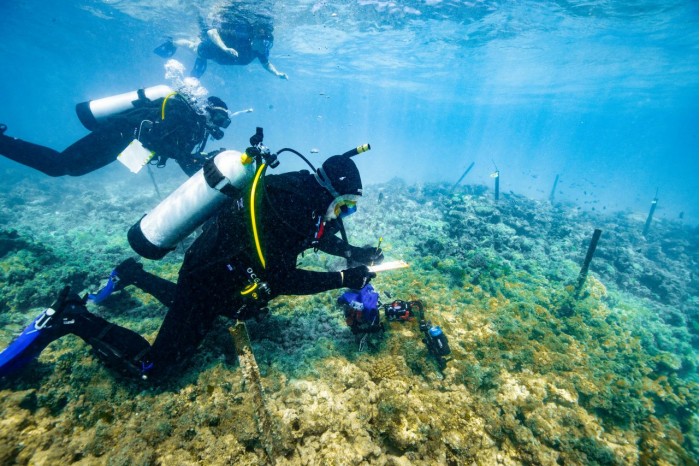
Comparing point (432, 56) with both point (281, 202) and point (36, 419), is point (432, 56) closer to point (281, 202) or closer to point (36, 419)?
point (281, 202)

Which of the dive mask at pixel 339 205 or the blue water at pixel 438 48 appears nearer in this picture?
the dive mask at pixel 339 205

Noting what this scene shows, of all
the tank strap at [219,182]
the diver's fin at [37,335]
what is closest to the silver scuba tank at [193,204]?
the tank strap at [219,182]

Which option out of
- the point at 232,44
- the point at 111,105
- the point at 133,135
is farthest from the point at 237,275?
the point at 232,44

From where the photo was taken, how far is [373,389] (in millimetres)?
3373

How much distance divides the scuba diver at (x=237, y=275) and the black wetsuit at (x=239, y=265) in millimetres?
11

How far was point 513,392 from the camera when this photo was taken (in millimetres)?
3664

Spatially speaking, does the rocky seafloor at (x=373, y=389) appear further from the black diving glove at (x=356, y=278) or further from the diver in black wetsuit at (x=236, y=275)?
the black diving glove at (x=356, y=278)

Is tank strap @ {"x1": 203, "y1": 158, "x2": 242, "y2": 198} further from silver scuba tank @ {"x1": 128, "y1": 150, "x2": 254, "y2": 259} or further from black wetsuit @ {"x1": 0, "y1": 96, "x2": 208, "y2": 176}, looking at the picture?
black wetsuit @ {"x1": 0, "y1": 96, "x2": 208, "y2": 176}

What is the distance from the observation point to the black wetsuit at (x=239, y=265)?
3.15m

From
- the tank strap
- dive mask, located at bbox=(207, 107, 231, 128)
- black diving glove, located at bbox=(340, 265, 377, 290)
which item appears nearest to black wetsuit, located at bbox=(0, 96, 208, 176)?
dive mask, located at bbox=(207, 107, 231, 128)

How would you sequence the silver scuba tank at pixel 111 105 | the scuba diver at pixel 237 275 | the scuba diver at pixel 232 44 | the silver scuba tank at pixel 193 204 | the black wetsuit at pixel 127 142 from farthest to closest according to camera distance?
the scuba diver at pixel 232 44 < the silver scuba tank at pixel 111 105 < the black wetsuit at pixel 127 142 < the silver scuba tank at pixel 193 204 < the scuba diver at pixel 237 275

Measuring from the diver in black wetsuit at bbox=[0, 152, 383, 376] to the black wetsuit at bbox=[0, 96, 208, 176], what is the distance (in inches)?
152

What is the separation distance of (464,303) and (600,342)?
8.58 feet

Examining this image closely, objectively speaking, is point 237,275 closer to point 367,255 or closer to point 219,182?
point 219,182
